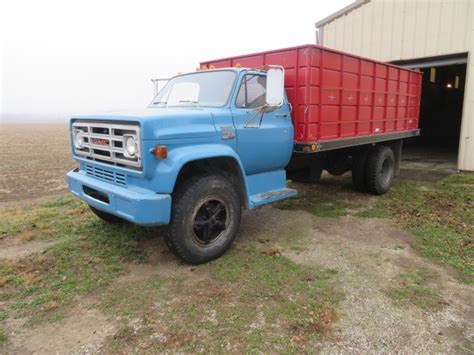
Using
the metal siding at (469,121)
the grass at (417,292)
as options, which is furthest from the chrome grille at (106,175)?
the metal siding at (469,121)

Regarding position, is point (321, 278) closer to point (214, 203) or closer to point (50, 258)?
point (214, 203)

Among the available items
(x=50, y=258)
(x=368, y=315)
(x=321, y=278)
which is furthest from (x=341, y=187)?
(x=50, y=258)

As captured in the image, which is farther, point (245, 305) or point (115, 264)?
point (115, 264)

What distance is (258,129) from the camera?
4.62 m

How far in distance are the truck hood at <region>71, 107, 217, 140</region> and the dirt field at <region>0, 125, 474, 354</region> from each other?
4.77 ft

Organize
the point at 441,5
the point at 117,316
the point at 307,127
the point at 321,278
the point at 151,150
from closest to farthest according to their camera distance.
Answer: the point at 117,316 < the point at 151,150 < the point at 321,278 < the point at 307,127 < the point at 441,5

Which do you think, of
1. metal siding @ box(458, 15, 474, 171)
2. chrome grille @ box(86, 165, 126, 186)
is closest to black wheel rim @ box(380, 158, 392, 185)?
metal siding @ box(458, 15, 474, 171)

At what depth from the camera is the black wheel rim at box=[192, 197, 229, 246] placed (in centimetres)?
402

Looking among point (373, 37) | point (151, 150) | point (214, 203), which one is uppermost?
point (373, 37)

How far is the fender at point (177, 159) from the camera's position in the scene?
3.54m

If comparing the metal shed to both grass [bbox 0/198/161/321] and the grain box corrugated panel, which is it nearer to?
the grain box corrugated panel

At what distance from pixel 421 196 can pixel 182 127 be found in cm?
541

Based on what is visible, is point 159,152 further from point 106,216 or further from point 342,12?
point 342,12

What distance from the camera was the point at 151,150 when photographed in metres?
3.51
